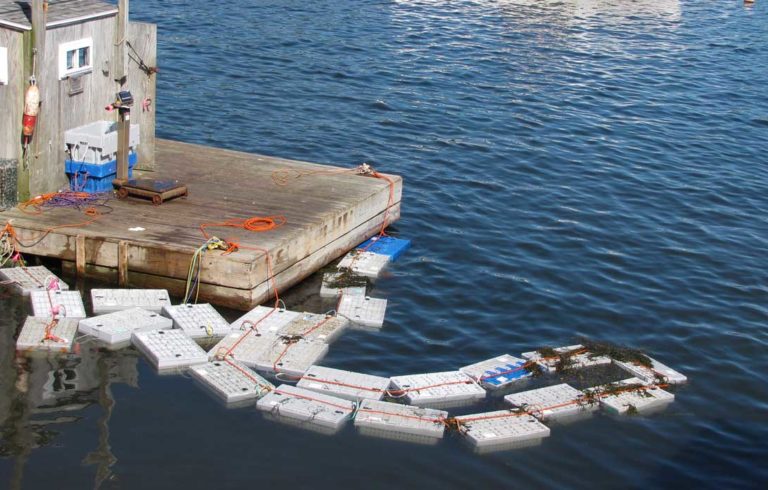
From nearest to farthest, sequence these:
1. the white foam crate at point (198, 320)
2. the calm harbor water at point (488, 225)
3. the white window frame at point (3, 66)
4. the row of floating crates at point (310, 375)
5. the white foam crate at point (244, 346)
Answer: the calm harbor water at point (488, 225) → the row of floating crates at point (310, 375) → the white foam crate at point (244, 346) → the white foam crate at point (198, 320) → the white window frame at point (3, 66)

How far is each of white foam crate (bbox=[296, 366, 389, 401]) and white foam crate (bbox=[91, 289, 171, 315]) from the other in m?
2.39

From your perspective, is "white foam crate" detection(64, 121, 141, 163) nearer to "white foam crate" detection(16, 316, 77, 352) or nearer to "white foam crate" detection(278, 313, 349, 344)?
"white foam crate" detection(16, 316, 77, 352)

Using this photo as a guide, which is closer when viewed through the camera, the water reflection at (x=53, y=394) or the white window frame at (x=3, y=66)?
the water reflection at (x=53, y=394)

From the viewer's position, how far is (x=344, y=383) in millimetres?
12070

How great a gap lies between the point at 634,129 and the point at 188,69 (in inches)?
426

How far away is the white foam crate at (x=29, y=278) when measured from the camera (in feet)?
45.0

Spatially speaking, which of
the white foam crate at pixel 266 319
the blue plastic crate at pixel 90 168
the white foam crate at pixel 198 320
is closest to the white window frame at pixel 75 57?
the blue plastic crate at pixel 90 168

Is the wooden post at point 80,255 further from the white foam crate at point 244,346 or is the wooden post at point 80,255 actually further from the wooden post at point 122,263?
the white foam crate at point 244,346

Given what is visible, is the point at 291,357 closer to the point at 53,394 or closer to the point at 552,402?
the point at 53,394

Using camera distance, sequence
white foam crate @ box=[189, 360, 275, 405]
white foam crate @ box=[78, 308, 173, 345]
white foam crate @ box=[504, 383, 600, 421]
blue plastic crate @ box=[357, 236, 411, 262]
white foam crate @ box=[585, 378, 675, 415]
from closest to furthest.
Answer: white foam crate @ box=[189, 360, 275, 405]
white foam crate @ box=[504, 383, 600, 421]
white foam crate @ box=[585, 378, 675, 415]
white foam crate @ box=[78, 308, 173, 345]
blue plastic crate @ box=[357, 236, 411, 262]

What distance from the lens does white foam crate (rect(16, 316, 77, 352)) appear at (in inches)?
491

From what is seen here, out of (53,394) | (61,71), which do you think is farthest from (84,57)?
(53,394)

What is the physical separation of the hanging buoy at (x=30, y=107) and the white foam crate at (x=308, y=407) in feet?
16.5

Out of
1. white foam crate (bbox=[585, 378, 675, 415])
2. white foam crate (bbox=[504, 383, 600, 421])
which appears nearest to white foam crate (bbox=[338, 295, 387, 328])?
white foam crate (bbox=[504, 383, 600, 421])
